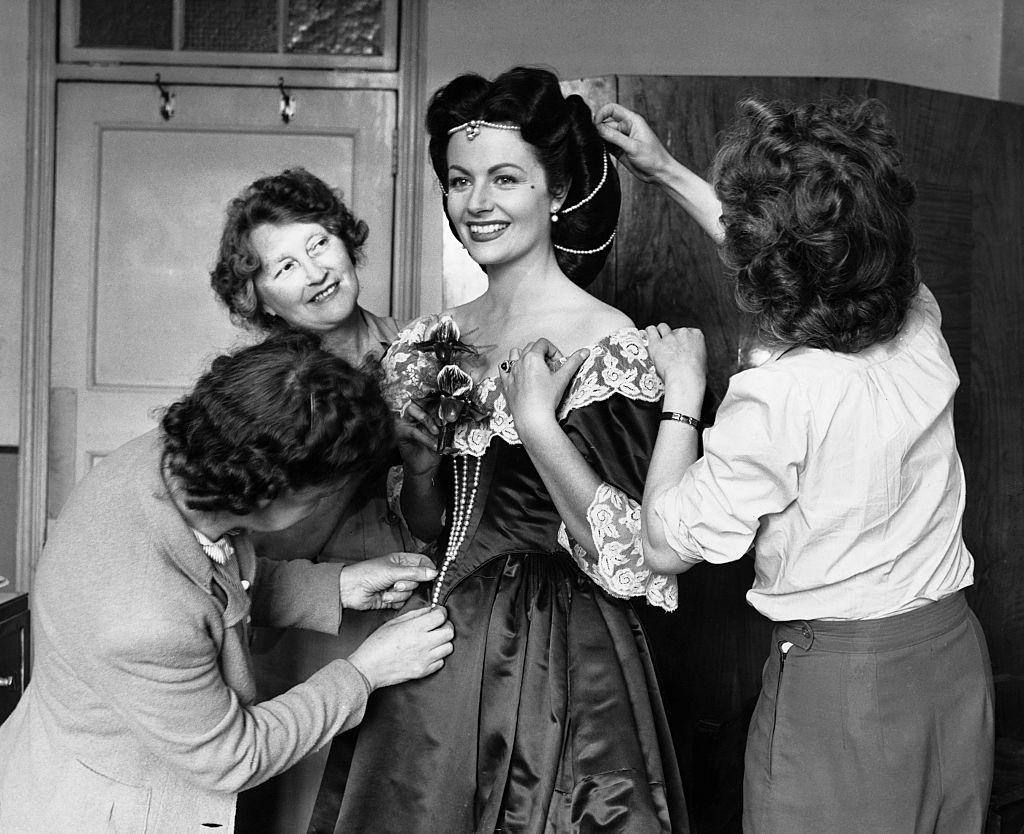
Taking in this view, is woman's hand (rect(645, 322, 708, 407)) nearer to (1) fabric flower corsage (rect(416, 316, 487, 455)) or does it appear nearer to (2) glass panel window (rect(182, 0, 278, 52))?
(1) fabric flower corsage (rect(416, 316, 487, 455))

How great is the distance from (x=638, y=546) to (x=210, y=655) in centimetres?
61

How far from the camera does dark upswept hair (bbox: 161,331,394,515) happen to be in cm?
146

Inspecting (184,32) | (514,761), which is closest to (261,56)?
(184,32)

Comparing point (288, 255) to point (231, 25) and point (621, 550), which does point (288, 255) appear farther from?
point (231, 25)

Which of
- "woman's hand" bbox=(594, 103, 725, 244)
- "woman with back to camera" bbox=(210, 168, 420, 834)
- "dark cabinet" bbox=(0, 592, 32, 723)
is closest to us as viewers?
"woman's hand" bbox=(594, 103, 725, 244)

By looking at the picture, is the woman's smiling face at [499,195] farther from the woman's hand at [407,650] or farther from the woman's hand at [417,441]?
the woman's hand at [407,650]

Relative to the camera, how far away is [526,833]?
1.61 meters

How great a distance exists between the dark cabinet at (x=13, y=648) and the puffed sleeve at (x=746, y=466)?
6.19 feet

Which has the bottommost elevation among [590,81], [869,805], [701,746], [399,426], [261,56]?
[701,746]

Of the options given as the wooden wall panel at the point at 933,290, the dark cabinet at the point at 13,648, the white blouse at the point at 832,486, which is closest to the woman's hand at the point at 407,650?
the white blouse at the point at 832,486

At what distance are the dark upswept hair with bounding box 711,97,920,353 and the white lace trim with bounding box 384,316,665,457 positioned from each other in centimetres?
27

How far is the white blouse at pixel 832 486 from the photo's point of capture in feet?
4.50

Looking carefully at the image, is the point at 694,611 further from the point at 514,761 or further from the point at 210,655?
the point at 210,655

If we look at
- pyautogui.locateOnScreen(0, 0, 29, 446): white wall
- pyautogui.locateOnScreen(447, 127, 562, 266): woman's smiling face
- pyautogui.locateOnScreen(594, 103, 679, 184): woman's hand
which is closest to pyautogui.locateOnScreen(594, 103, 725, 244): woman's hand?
pyautogui.locateOnScreen(594, 103, 679, 184): woman's hand
